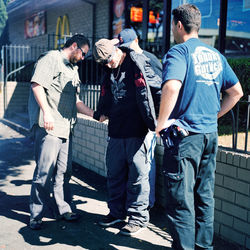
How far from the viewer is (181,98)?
2.70 meters

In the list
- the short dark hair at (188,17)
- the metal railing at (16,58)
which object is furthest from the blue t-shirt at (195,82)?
the metal railing at (16,58)

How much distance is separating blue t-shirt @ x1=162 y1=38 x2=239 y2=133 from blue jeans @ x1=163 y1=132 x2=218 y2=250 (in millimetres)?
125

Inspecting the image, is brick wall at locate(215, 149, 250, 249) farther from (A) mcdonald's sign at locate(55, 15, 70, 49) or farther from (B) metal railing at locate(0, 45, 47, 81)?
(A) mcdonald's sign at locate(55, 15, 70, 49)

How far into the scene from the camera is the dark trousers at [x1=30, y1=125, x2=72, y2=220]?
12.4 feet

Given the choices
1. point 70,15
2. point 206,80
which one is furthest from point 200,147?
point 70,15

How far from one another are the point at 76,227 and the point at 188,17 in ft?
8.15

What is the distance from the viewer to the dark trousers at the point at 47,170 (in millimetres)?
3775

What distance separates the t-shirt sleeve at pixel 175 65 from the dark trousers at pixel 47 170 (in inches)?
67.0

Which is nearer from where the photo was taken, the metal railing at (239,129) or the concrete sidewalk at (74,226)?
the concrete sidewalk at (74,226)

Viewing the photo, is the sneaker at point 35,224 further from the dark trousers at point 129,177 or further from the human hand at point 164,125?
the human hand at point 164,125

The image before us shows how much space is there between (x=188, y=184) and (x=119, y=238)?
126 centimetres

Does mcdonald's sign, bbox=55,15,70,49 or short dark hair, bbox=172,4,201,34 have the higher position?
mcdonald's sign, bbox=55,15,70,49

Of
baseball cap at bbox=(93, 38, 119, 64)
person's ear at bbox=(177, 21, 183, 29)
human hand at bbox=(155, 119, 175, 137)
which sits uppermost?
person's ear at bbox=(177, 21, 183, 29)

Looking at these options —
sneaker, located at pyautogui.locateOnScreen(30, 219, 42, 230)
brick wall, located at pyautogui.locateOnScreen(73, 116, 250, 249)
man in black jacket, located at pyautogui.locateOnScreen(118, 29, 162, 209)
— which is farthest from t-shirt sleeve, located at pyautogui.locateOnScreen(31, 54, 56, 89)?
brick wall, located at pyautogui.locateOnScreen(73, 116, 250, 249)
